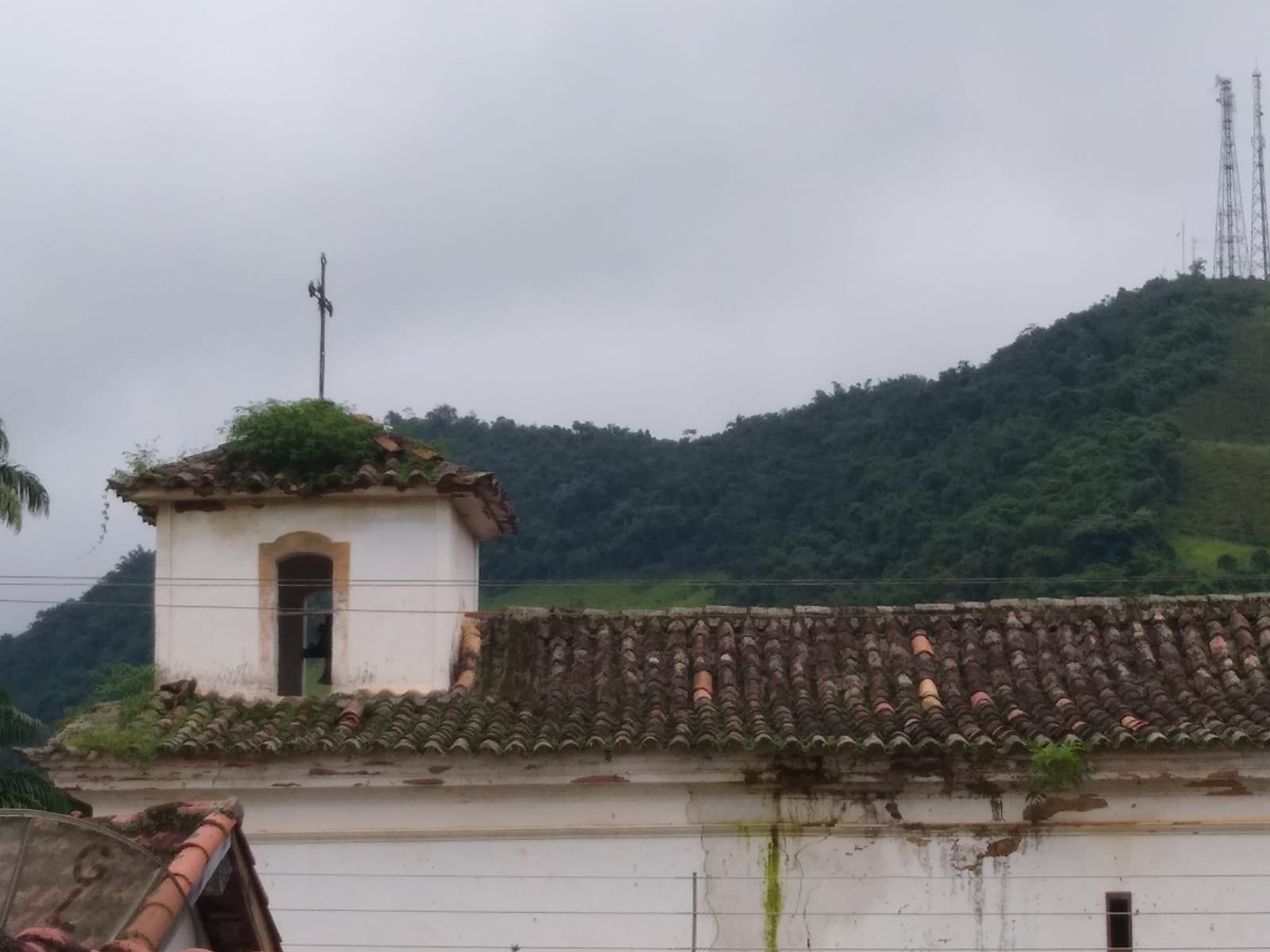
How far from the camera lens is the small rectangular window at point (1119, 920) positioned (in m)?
12.4

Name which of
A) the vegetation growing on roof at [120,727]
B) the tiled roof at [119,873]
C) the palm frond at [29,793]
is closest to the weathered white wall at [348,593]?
the vegetation growing on roof at [120,727]

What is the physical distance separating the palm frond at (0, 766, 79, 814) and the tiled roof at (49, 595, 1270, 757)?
9908mm

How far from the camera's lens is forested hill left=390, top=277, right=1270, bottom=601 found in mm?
38188

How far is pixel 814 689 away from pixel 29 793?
13447mm

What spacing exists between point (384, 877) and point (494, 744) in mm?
1344

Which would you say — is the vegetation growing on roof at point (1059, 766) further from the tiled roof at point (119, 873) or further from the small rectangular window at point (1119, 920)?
the tiled roof at point (119, 873)

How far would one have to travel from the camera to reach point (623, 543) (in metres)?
47.2

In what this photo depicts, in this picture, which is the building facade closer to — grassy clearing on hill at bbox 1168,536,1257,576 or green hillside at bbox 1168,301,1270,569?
grassy clearing on hill at bbox 1168,536,1257,576

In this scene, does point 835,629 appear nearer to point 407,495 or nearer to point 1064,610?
point 1064,610

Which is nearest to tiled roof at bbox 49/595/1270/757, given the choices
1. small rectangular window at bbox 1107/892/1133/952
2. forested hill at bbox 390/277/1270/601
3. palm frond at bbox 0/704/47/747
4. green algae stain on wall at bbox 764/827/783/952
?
green algae stain on wall at bbox 764/827/783/952

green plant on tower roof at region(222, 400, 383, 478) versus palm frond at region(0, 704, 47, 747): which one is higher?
green plant on tower roof at region(222, 400, 383, 478)

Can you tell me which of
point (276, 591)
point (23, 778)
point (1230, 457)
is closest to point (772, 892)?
point (276, 591)

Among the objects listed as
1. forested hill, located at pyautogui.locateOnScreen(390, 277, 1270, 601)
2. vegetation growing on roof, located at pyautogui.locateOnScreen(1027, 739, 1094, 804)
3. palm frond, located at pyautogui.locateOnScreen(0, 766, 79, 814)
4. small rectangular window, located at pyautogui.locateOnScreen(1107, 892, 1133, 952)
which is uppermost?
forested hill, located at pyautogui.locateOnScreen(390, 277, 1270, 601)

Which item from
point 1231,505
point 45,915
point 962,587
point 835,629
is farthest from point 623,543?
point 45,915
